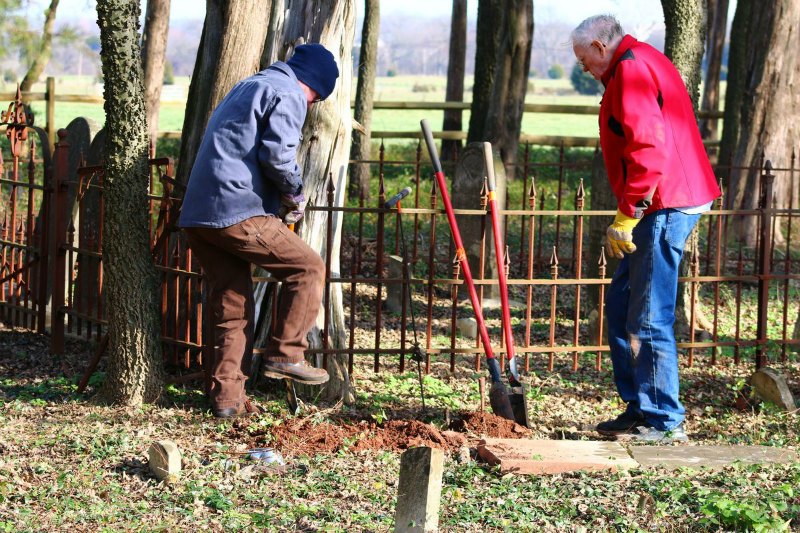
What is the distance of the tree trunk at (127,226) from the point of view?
16.9ft

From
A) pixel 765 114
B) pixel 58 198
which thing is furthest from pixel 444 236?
pixel 58 198

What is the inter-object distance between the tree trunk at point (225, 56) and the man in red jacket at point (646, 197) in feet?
6.96

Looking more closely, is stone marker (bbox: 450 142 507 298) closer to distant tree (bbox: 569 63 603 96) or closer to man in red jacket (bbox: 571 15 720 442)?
man in red jacket (bbox: 571 15 720 442)

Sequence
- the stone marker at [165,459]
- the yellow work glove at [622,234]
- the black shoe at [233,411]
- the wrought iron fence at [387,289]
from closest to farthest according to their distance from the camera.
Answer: the stone marker at [165,459], the yellow work glove at [622,234], the black shoe at [233,411], the wrought iron fence at [387,289]

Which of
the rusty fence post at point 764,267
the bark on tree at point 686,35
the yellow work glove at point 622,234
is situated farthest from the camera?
the bark on tree at point 686,35

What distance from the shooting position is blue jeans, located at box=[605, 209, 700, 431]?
5.00 metres

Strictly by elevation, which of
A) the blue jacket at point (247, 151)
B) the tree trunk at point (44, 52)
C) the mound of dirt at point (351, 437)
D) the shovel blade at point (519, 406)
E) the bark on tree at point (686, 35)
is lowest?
the mound of dirt at point (351, 437)

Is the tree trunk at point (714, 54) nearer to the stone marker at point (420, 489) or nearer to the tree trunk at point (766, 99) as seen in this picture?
the tree trunk at point (766, 99)

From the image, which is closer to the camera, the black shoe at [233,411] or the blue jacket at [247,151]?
the blue jacket at [247,151]

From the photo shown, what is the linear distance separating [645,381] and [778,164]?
7.84m

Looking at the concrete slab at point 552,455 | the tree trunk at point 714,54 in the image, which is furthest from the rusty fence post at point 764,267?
the tree trunk at point 714,54

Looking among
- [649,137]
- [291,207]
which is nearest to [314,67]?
[291,207]

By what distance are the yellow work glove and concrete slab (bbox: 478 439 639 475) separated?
0.94 metres

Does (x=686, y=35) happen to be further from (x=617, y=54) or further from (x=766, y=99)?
(x=766, y=99)
